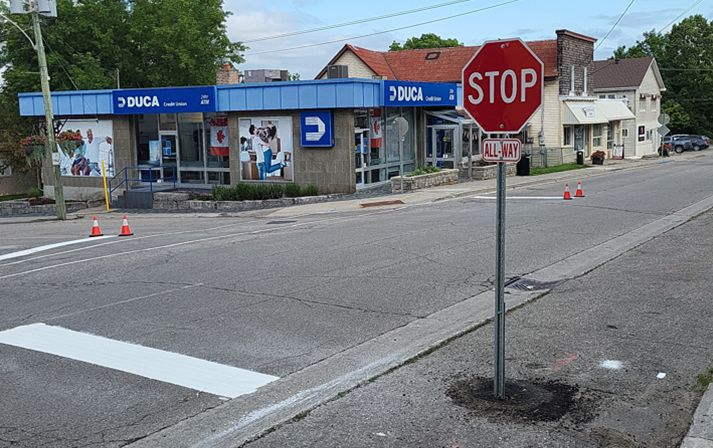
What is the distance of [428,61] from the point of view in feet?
152

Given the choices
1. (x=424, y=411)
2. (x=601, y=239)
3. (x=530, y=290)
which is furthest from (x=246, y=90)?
(x=424, y=411)

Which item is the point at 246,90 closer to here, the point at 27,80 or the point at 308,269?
the point at 308,269

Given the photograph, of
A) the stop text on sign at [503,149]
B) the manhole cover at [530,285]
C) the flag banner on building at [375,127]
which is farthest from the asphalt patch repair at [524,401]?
the flag banner on building at [375,127]

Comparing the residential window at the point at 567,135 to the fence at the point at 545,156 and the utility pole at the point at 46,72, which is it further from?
the utility pole at the point at 46,72

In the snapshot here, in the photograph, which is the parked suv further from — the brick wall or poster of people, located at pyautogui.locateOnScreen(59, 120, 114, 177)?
poster of people, located at pyautogui.locateOnScreen(59, 120, 114, 177)

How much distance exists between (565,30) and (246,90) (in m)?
22.4

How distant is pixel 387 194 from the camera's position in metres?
26.5

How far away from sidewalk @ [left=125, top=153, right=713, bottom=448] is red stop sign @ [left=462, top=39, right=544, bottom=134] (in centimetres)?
226

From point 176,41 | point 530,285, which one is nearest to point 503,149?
point 530,285

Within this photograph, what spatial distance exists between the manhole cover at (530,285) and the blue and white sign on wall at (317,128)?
669 inches

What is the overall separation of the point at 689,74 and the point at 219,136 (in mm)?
61668

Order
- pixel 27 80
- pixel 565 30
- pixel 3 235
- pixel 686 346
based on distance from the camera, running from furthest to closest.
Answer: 1. pixel 27 80
2. pixel 565 30
3. pixel 3 235
4. pixel 686 346

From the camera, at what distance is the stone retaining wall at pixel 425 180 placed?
27.3 metres

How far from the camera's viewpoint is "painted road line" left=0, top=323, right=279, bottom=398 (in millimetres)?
6586
